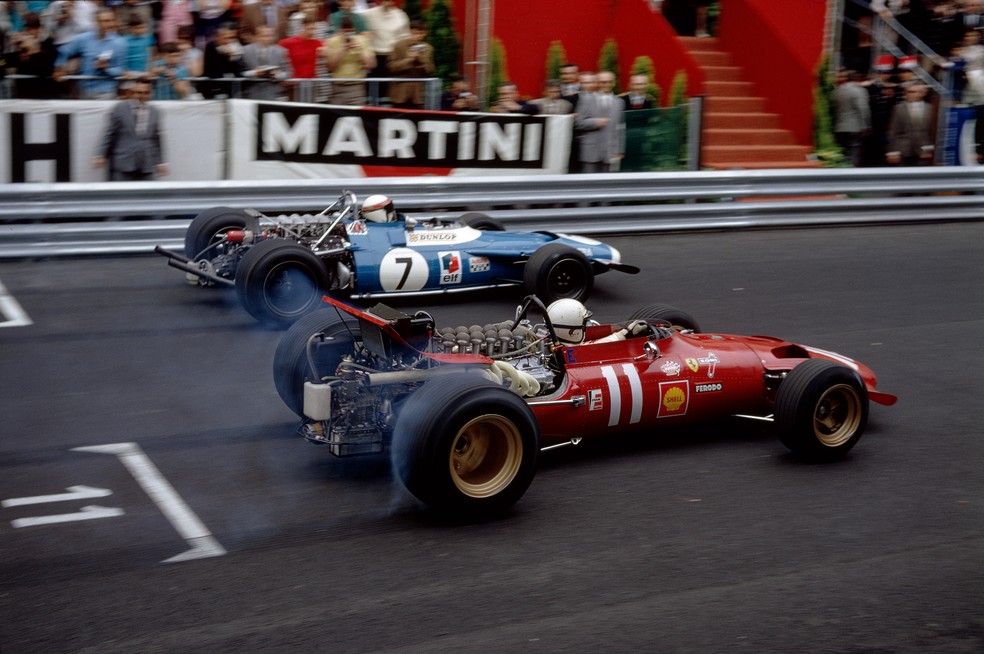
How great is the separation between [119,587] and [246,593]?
52cm

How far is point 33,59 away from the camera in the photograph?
1129 centimetres

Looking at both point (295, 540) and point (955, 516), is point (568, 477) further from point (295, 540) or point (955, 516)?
point (955, 516)

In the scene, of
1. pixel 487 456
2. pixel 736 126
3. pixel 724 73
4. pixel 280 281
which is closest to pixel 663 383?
pixel 487 456

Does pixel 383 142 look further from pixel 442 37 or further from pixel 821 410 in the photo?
pixel 821 410

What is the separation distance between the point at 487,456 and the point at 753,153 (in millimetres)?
12177

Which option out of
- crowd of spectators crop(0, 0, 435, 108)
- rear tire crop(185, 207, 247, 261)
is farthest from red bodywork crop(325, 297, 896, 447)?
crowd of spectators crop(0, 0, 435, 108)

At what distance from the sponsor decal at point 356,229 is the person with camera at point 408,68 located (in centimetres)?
397

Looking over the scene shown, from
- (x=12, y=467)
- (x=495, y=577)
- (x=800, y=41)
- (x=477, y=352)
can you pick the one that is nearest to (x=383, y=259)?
(x=477, y=352)

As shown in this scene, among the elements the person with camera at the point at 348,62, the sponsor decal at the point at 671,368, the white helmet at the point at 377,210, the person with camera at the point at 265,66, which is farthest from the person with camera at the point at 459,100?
the sponsor decal at the point at 671,368

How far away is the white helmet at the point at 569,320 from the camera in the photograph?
6.20 m

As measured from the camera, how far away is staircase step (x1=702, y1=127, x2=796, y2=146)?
646 inches

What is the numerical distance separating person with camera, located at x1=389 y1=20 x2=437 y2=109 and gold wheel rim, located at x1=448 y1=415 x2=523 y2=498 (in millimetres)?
8301

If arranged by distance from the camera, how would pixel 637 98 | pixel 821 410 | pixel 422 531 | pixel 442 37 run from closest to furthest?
pixel 422 531, pixel 821 410, pixel 637 98, pixel 442 37

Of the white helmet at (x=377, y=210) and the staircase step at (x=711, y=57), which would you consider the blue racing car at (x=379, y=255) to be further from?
the staircase step at (x=711, y=57)
